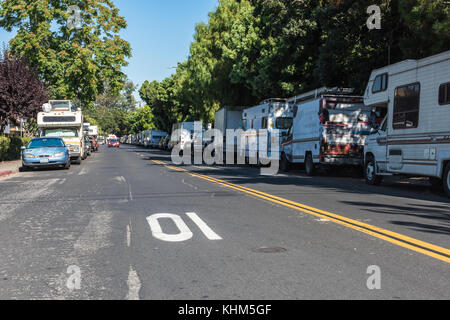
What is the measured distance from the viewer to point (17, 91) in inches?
1240

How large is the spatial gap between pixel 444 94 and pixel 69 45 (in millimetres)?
31333

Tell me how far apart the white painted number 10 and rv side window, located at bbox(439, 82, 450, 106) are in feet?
23.9

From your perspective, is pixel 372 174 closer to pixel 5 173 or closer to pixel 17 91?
pixel 5 173

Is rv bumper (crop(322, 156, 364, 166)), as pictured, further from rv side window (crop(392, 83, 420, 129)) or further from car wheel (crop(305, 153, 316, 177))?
rv side window (crop(392, 83, 420, 129))

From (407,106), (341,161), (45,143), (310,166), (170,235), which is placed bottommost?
(170,235)

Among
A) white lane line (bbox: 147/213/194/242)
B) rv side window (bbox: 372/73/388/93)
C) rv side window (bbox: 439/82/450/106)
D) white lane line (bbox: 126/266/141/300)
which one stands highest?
rv side window (bbox: 372/73/388/93)

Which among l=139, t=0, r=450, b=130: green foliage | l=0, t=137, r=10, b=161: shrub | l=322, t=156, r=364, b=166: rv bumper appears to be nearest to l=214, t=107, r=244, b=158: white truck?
l=139, t=0, r=450, b=130: green foliage

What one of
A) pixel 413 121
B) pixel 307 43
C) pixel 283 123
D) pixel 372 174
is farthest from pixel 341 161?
pixel 307 43

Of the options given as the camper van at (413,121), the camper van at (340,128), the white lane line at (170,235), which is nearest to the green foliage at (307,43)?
the camper van at (413,121)

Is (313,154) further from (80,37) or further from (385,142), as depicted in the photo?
(80,37)

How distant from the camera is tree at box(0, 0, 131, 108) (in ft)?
124

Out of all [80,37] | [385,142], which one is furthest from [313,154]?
[80,37]

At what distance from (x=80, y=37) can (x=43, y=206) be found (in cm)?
3182

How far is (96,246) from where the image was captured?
21.7ft
